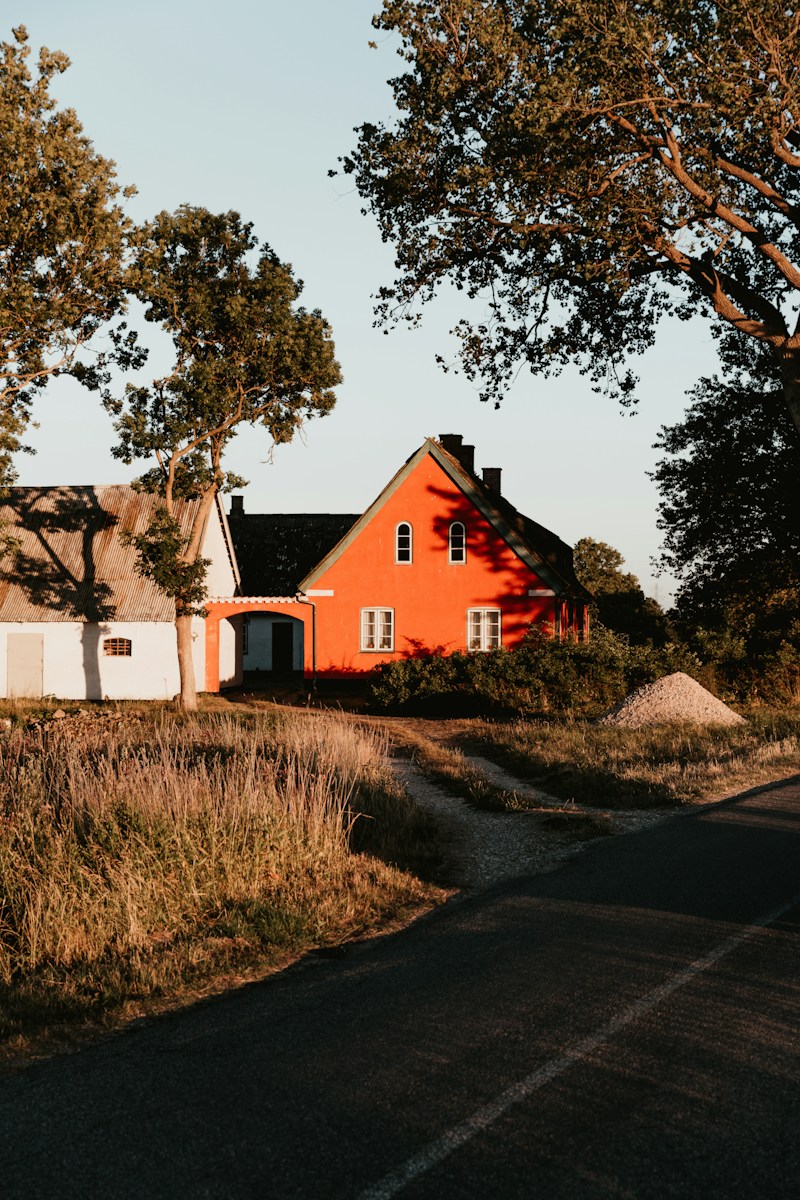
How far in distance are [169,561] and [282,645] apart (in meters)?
17.0

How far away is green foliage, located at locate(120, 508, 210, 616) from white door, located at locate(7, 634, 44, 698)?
26.6 ft

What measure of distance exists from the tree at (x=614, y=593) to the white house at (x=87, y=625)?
1660 centimetres

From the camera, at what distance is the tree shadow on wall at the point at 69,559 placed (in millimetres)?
37125

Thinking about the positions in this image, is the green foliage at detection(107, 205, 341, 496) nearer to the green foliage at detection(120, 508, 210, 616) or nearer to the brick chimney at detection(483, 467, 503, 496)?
the green foliage at detection(120, 508, 210, 616)

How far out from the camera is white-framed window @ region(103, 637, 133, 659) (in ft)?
122

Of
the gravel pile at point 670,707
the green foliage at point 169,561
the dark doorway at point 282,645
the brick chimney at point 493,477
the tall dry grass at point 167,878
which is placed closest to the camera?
the tall dry grass at point 167,878

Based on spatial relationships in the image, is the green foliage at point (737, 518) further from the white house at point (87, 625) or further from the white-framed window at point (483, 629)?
the white house at point (87, 625)

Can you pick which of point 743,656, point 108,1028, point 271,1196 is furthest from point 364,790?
point 743,656

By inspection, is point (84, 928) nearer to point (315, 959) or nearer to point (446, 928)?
point (315, 959)

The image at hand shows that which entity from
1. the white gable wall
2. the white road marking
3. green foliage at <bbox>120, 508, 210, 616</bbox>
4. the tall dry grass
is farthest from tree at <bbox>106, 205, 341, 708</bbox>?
the white road marking

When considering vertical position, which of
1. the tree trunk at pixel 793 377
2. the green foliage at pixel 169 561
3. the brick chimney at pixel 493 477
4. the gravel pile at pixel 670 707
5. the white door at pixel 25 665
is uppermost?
the brick chimney at pixel 493 477

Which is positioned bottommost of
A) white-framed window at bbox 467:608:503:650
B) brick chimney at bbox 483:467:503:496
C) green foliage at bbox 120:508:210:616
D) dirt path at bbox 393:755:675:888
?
dirt path at bbox 393:755:675:888

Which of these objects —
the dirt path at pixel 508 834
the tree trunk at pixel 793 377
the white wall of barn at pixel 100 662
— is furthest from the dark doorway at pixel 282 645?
the dirt path at pixel 508 834

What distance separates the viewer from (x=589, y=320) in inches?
976
